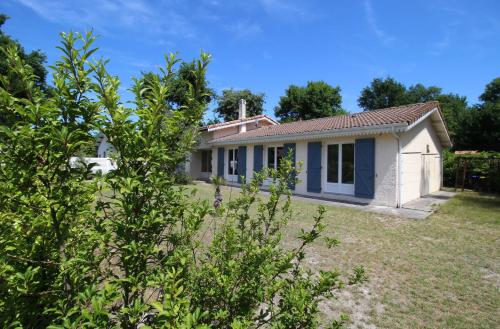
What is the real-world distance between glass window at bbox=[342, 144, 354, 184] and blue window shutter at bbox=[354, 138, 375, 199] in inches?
16.1

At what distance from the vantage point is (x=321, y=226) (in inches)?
83.5

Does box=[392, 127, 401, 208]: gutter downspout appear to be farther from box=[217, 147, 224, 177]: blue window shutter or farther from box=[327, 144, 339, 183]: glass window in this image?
box=[217, 147, 224, 177]: blue window shutter

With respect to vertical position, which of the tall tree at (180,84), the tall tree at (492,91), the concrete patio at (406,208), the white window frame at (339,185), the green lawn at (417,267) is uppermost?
the tall tree at (492,91)

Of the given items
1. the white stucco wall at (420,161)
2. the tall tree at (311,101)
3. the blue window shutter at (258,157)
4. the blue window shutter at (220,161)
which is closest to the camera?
the white stucco wall at (420,161)

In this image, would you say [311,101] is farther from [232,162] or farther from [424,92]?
[424,92]

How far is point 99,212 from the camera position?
1710 mm

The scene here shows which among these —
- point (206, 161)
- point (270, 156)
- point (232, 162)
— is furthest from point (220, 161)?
point (270, 156)

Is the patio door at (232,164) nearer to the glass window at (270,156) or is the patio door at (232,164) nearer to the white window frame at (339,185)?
the glass window at (270,156)

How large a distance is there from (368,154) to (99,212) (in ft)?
42.1

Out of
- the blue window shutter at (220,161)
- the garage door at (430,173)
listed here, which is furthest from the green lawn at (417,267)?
the blue window shutter at (220,161)

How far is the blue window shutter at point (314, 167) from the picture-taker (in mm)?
14805

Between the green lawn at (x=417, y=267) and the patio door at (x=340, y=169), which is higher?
the patio door at (x=340, y=169)

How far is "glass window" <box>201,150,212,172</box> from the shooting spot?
25.2 meters

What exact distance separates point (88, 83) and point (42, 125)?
360 millimetres
